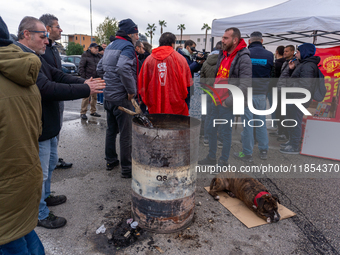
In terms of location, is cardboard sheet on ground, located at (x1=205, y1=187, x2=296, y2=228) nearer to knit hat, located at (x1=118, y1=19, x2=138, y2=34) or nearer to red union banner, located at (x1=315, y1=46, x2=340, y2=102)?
knit hat, located at (x1=118, y1=19, x2=138, y2=34)

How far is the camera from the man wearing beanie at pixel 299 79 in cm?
480

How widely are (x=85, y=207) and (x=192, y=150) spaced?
1651 mm

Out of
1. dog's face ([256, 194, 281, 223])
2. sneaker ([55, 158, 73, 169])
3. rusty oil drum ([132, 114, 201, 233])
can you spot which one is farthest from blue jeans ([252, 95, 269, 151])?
sneaker ([55, 158, 73, 169])

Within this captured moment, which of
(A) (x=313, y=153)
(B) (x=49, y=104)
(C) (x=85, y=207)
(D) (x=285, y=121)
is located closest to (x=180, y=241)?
(C) (x=85, y=207)

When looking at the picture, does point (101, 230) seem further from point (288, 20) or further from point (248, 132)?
point (288, 20)

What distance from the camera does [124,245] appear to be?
248 centimetres

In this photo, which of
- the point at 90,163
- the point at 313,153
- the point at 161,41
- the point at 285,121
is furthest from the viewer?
the point at 285,121

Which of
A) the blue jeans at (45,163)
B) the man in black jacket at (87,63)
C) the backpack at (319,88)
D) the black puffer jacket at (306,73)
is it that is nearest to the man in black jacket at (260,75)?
the black puffer jacket at (306,73)

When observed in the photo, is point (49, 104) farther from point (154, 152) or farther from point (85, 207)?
point (85, 207)

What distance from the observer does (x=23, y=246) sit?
1.72m

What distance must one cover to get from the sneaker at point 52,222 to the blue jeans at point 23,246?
0.80 m

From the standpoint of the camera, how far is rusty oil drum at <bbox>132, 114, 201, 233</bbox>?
95.3 inches

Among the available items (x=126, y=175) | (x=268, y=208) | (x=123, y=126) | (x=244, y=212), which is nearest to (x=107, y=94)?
(x=123, y=126)

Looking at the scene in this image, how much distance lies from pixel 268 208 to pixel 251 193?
11.0 inches
